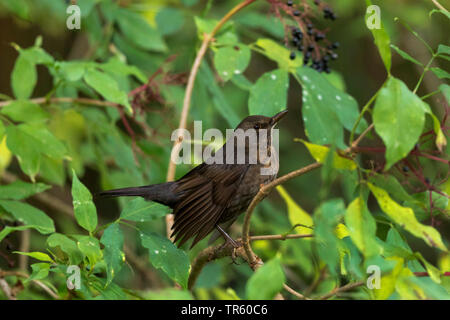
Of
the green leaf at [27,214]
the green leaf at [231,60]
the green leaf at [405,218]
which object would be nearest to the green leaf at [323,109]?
the green leaf at [231,60]

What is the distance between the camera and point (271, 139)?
10.8 ft

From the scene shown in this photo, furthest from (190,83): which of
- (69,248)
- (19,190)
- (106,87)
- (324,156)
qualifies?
(324,156)

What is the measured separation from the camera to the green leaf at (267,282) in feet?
5.13

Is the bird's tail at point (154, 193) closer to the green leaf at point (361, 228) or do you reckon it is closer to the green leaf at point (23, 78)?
the green leaf at point (23, 78)

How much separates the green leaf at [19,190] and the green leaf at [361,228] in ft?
5.96

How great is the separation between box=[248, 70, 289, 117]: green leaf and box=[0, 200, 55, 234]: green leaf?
40.9 inches

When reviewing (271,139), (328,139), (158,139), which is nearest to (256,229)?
(158,139)

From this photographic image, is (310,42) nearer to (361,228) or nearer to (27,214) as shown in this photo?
(27,214)

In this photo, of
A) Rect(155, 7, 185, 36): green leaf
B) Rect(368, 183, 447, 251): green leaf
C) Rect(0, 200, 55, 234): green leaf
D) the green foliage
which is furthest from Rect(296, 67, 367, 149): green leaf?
Rect(155, 7, 185, 36): green leaf

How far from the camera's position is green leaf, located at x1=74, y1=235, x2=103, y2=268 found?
2072 mm

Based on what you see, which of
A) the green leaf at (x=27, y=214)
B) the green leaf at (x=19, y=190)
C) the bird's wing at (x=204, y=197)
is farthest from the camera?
the green leaf at (x=19, y=190)

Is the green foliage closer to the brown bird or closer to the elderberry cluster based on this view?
the elderberry cluster

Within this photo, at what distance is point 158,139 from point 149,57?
2.29 feet

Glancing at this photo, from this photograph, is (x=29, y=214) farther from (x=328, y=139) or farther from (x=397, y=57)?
(x=397, y=57)
